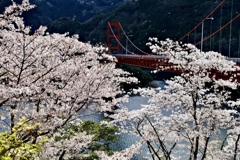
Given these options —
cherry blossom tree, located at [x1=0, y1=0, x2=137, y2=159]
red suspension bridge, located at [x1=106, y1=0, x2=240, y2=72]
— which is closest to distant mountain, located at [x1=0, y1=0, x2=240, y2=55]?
red suspension bridge, located at [x1=106, y1=0, x2=240, y2=72]

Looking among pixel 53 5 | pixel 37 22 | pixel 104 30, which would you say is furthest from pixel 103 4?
pixel 104 30

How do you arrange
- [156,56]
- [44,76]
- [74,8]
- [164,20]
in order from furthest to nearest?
[74,8] → [164,20] → [156,56] → [44,76]

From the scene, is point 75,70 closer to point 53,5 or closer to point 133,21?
point 133,21

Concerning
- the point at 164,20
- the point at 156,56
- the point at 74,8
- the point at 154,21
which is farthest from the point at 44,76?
the point at 74,8

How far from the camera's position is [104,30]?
322ft

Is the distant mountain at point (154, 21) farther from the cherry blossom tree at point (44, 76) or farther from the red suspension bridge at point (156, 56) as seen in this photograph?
the cherry blossom tree at point (44, 76)

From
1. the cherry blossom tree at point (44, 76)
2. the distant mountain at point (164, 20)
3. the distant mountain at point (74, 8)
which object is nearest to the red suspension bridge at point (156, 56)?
the distant mountain at point (164, 20)

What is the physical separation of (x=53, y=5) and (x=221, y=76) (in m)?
136

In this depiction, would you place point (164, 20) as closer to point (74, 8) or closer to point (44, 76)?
point (74, 8)

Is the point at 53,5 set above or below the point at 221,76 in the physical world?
above

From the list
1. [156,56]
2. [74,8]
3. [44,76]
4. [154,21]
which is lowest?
[156,56]

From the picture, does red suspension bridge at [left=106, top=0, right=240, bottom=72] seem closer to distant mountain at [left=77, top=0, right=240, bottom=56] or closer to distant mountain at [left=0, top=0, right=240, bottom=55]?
distant mountain at [left=0, top=0, right=240, bottom=55]

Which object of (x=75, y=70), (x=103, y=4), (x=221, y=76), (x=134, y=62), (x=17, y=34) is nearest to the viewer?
(x=17, y=34)

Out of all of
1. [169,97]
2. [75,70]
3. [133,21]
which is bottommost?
[169,97]
